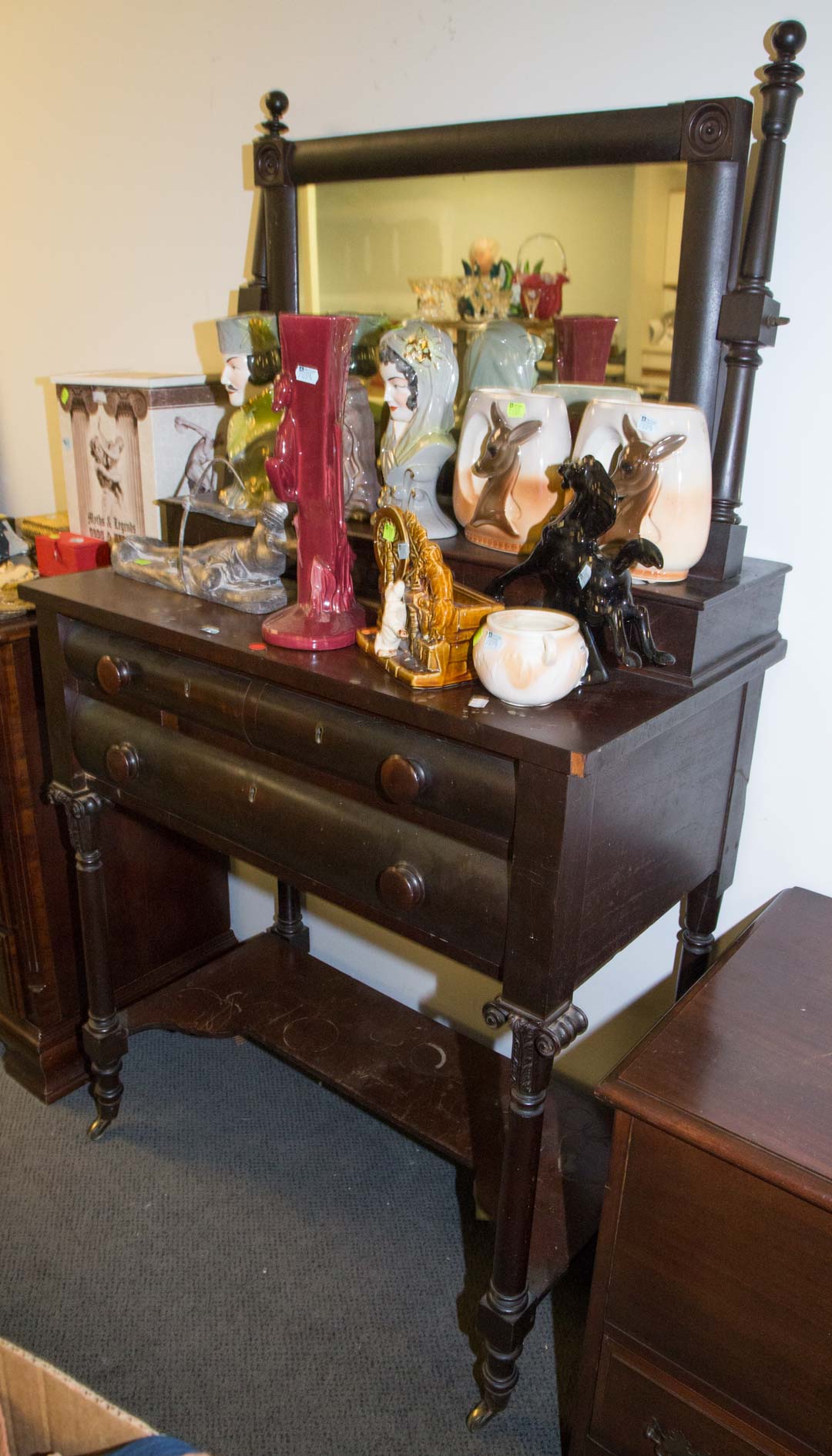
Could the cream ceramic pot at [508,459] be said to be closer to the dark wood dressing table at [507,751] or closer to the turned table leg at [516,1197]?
the dark wood dressing table at [507,751]

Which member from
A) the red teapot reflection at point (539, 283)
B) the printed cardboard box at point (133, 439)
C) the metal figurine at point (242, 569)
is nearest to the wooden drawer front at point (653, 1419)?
the metal figurine at point (242, 569)

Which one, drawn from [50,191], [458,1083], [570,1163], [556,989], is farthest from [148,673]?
[50,191]

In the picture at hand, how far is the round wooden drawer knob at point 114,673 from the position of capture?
4.40 feet

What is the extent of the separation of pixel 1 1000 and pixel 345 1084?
67 centimetres

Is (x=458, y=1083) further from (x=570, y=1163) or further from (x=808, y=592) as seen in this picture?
(x=808, y=592)

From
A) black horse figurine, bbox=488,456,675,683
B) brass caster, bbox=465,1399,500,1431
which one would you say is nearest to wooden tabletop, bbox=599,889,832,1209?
black horse figurine, bbox=488,456,675,683

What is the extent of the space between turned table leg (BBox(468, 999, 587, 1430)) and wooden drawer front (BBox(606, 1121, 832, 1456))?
121 millimetres

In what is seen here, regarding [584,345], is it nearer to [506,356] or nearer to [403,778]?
[506,356]

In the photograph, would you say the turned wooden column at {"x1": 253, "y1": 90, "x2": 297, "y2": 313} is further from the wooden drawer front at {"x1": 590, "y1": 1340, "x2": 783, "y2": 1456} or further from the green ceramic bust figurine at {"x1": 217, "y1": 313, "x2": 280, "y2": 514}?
the wooden drawer front at {"x1": 590, "y1": 1340, "x2": 783, "y2": 1456}

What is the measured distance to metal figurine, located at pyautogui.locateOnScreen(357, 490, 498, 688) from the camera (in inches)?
41.6

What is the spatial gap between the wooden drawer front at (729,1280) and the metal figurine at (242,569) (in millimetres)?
744

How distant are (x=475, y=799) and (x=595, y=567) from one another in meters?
0.26

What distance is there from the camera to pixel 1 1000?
1865 millimetres

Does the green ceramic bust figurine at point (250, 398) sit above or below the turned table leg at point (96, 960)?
above
